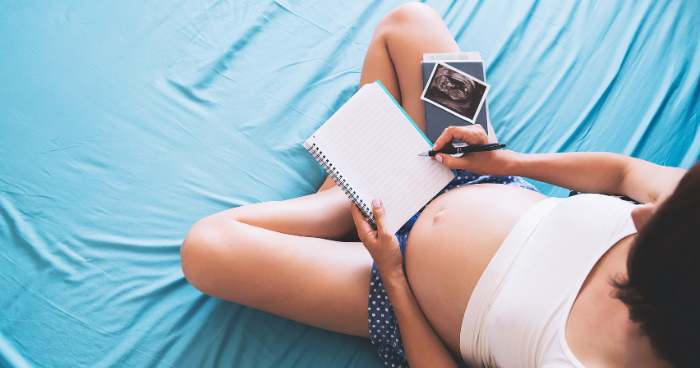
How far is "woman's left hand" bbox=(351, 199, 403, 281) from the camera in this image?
848 millimetres

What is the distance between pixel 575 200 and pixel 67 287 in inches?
37.1

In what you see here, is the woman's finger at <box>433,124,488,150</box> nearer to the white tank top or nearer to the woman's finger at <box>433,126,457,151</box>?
the woman's finger at <box>433,126,457,151</box>

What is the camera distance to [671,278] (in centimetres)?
53

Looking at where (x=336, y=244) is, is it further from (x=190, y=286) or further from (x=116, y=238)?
(x=116, y=238)

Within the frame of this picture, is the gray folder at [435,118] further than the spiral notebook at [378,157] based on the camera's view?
Yes

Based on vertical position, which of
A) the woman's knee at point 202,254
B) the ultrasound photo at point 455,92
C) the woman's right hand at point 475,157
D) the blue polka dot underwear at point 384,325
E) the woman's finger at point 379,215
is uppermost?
the ultrasound photo at point 455,92

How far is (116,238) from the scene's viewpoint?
3.29ft

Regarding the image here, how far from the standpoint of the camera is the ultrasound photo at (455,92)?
1017 mm

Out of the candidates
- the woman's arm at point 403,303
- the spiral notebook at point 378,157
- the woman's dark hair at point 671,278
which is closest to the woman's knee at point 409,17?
the spiral notebook at point 378,157

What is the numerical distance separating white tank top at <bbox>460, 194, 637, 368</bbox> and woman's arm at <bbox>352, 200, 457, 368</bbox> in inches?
2.1

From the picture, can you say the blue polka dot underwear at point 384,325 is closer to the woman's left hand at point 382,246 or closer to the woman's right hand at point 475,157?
the woman's left hand at point 382,246

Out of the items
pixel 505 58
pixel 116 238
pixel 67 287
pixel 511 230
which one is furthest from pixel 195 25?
pixel 511 230

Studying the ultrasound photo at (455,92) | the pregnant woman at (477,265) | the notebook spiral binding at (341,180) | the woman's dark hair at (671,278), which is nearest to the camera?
the woman's dark hair at (671,278)

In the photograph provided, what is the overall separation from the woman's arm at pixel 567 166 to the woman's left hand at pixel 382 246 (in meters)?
0.16
